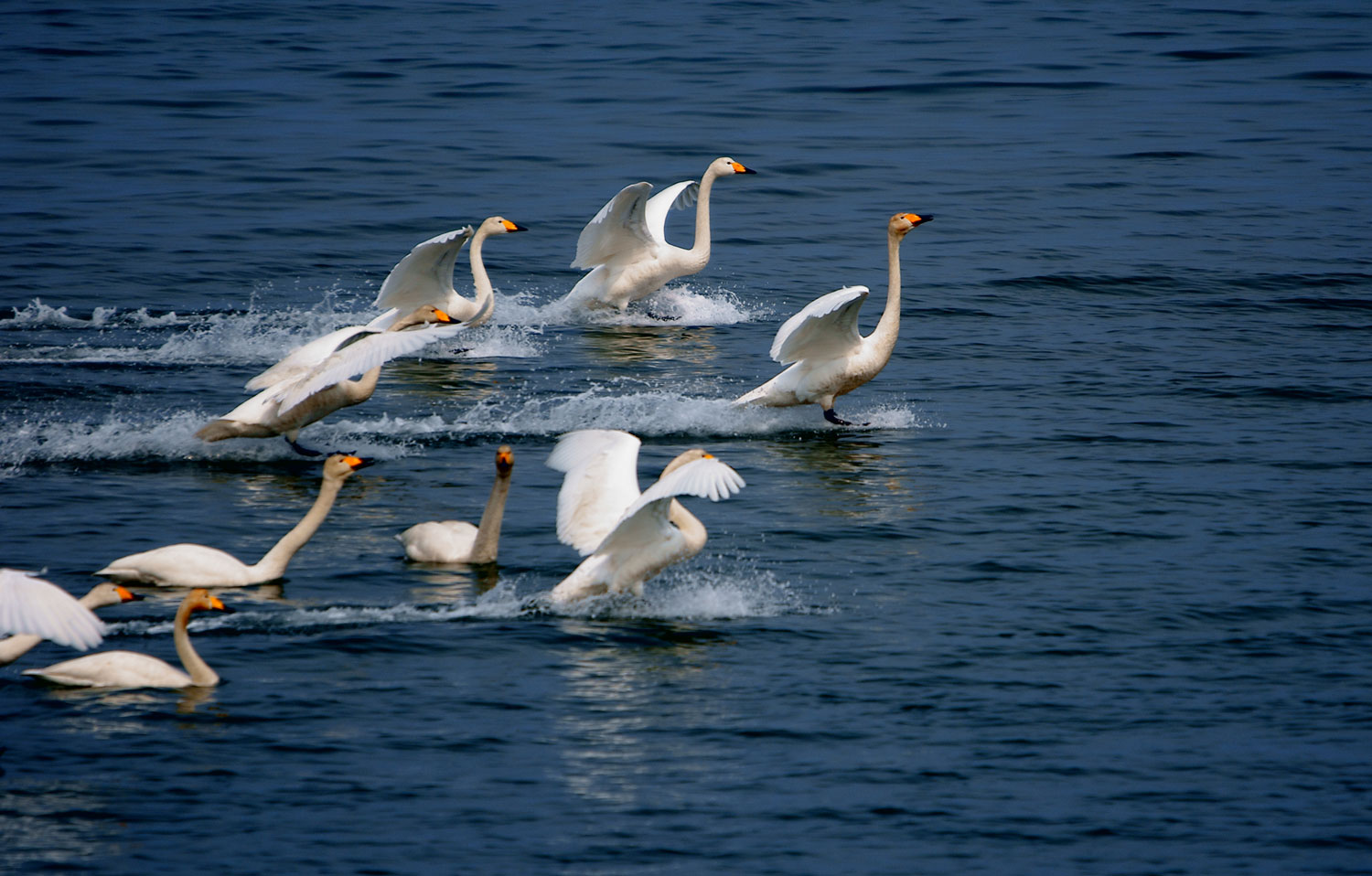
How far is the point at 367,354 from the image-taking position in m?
11.2

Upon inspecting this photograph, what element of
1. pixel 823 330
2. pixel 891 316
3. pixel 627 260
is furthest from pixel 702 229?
pixel 823 330

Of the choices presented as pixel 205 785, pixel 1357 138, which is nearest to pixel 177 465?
pixel 205 785

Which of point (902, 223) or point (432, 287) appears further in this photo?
point (432, 287)

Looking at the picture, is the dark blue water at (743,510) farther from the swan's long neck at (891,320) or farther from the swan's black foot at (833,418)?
the swan's long neck at (891,320)

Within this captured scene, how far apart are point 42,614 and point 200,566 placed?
1.97m

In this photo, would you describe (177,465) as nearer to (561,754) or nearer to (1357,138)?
(561,754)

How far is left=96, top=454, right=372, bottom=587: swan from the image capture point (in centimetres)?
937

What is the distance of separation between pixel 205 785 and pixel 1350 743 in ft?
16.9

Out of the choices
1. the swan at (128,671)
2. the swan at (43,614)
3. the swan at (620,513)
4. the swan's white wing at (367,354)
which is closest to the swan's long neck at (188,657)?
the swan at (128,671)

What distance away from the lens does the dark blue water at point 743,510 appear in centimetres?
739

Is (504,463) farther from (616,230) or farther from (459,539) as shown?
(616,230)

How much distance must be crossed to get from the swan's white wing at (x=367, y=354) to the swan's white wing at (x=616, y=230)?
5738mm

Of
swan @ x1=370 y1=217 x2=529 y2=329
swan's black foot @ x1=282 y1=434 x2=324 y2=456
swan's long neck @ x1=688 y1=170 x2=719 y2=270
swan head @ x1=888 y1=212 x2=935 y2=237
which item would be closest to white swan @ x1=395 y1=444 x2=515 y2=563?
swan's black foot @ x1=282 y1=434 x2=324 y2=456

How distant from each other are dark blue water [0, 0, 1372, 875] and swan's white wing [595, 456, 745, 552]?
48 cm
